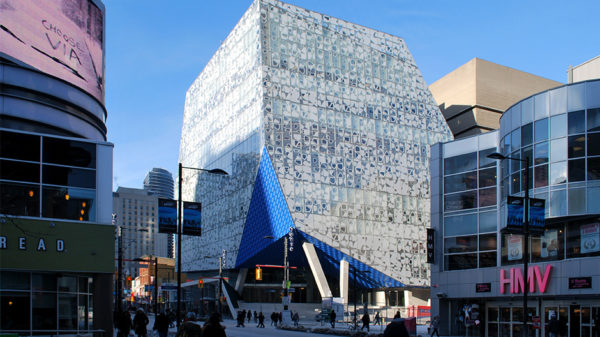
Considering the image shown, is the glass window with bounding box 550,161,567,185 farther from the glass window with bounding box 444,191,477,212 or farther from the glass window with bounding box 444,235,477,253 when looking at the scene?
the glass window with bounding box 444,235,477,253

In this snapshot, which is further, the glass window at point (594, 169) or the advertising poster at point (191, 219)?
the glass window at point (594, 169)

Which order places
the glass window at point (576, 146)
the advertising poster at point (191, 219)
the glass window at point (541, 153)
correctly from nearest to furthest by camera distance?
the advertising poster at point (191, 219)
the glass window at point (576, 146)
the glass window at point (541, 153)

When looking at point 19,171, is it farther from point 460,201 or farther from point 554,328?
point 460,201

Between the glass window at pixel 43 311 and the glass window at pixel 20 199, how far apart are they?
4.18m

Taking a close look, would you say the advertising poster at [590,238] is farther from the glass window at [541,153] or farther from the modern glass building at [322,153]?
the modern glass building at [322,153]

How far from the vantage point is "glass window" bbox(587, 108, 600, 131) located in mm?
32947

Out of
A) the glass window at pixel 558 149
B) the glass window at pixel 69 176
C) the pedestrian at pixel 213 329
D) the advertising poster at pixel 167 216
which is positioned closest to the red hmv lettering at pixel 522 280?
the glass window at pixel 558 149

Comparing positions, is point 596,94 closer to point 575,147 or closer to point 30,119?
point 575,147

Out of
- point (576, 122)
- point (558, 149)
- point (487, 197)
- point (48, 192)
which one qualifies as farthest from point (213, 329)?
point (487, 197)

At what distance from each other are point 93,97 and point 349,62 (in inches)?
1799

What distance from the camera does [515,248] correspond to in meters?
39.4

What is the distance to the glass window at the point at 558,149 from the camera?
3397 cm

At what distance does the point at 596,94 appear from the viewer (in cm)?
3334

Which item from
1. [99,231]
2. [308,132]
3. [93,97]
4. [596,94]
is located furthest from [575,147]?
[308,132]
